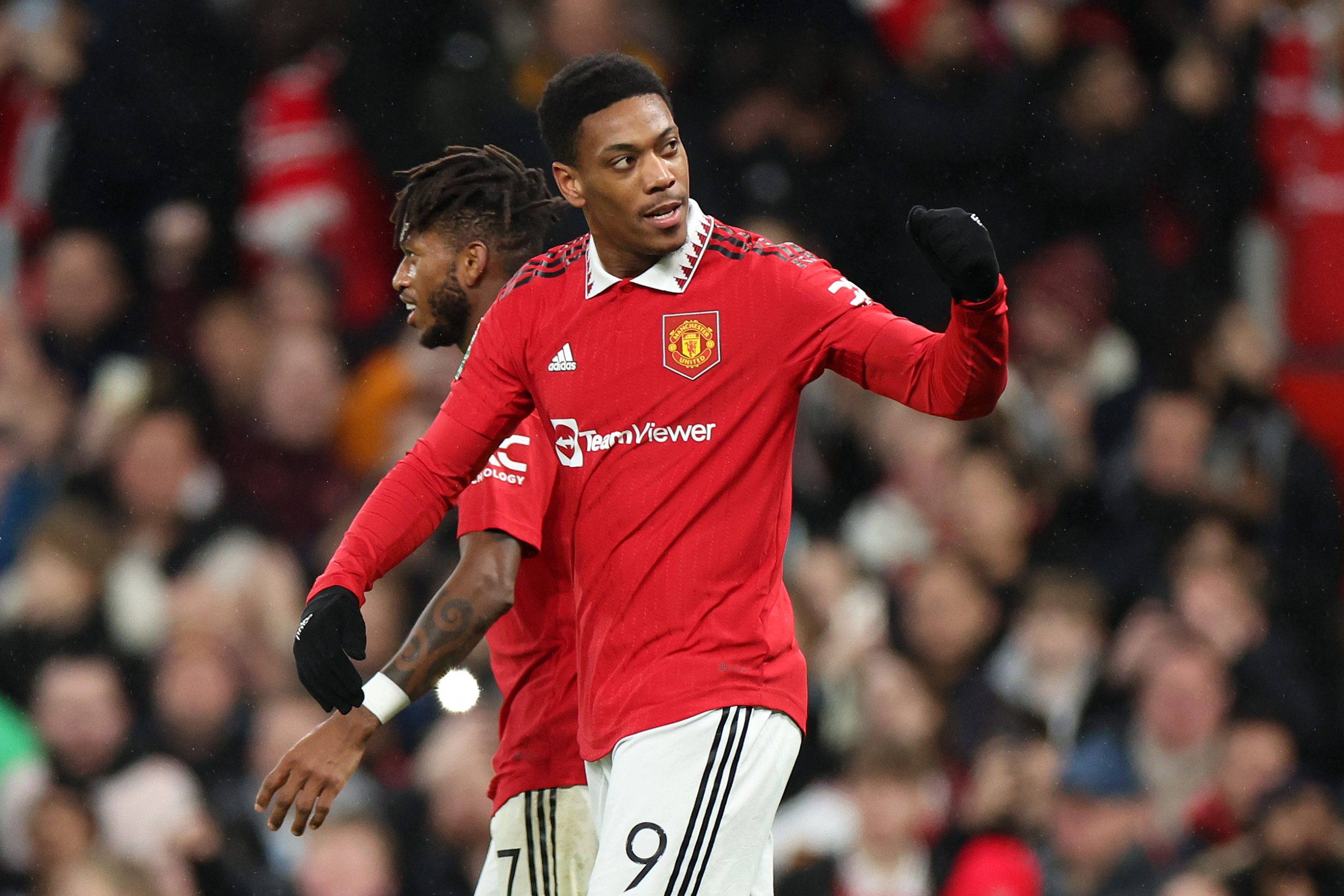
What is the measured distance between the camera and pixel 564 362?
130 inches

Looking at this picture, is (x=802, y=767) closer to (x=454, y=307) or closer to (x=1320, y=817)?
(x=1320, y=817)

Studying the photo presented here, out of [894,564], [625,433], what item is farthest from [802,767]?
[625,433]

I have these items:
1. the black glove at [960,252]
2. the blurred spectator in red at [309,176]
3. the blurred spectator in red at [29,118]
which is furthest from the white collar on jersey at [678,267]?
the blurred spectator in red at [29,118]

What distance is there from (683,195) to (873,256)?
3.79m

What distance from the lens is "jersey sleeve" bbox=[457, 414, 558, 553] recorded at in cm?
360

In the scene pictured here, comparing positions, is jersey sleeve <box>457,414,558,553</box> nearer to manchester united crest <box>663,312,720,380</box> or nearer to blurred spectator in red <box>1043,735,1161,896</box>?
manchester united crest <box>663,312,720,380</box>

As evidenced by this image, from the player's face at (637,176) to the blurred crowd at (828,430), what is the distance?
9.17 ft

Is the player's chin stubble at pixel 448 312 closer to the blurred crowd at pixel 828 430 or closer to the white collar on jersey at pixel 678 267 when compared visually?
the white collar on jersey at pixel 678 267

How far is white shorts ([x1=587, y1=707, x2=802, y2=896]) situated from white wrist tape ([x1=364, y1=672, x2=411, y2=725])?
50 centimetres

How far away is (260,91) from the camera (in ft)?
24.4

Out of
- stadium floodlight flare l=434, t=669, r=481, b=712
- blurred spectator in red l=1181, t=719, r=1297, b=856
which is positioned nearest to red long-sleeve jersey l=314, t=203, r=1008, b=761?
→ stadium floodlight flare l=434, t=669, r=481, b=712

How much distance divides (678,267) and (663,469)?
0.37 m

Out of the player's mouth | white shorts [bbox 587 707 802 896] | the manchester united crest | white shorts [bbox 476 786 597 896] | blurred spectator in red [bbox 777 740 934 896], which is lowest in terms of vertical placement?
blurred spectator in red [bbox 777 740 934 896]

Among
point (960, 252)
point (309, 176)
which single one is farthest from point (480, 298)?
point (309, 176)
